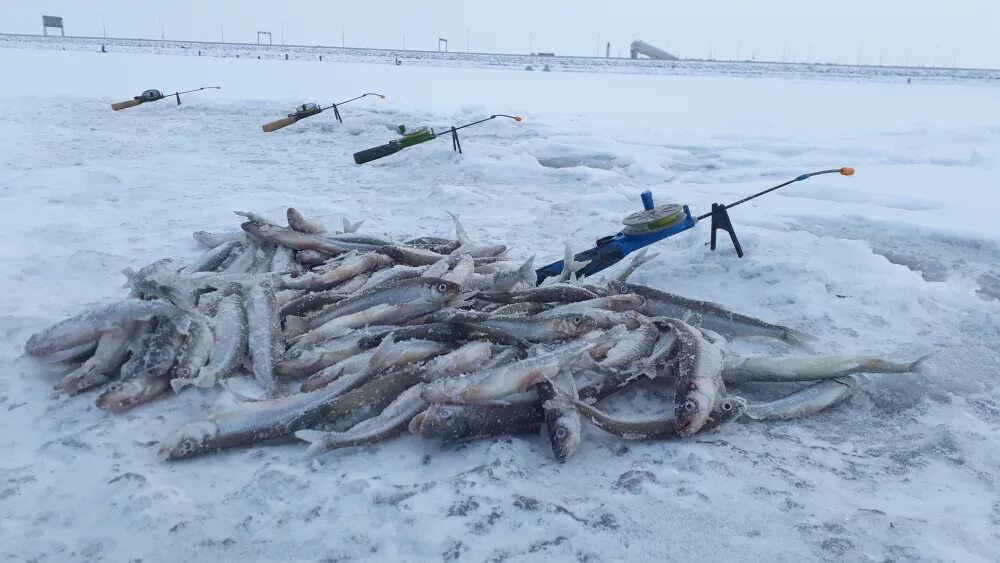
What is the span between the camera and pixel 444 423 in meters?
3.54

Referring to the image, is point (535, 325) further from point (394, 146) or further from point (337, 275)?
point (394, 146)

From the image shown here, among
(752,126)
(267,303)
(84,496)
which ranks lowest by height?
(84,496)

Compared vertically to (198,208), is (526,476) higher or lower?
lower

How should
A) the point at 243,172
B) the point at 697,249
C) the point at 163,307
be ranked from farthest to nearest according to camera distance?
the point at 243,172 < the point at 697,249 < the point at 163,307

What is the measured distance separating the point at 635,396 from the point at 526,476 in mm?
1211

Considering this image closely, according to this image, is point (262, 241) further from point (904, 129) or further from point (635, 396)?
point (904, 129)

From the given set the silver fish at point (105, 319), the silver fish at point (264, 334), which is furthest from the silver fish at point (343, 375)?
the silver fish at point (105, 319)

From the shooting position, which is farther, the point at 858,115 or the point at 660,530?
the point at 858,115

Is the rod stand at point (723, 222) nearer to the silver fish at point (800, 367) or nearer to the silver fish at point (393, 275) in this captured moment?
the silver fish at point (800, 367)

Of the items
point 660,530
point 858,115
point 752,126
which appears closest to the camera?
point 660,530

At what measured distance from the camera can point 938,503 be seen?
3.19 m

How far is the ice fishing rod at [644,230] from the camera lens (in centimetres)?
599

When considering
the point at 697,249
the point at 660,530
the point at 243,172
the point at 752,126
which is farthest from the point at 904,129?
the point at 660,530

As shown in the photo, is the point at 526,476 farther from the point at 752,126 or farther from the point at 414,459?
the point at 752,126
